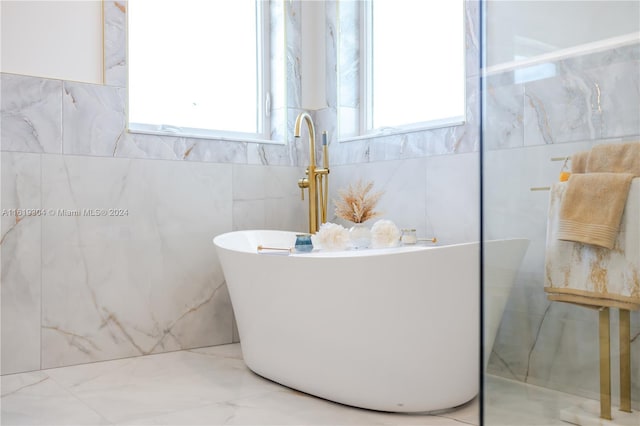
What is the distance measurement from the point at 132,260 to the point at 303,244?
89 centimetres

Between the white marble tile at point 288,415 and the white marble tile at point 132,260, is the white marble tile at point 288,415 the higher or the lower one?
the lower one

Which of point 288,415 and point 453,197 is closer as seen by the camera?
point 288,415

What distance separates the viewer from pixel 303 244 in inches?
112

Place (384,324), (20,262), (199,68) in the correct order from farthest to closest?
(199,68) → (20,262) → (384,324)

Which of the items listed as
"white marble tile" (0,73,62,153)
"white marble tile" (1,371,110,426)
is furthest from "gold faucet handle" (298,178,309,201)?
"white marble tile" (1,371,110,426)

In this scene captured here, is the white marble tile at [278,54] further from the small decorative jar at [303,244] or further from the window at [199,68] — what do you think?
Result: the small decorative jar at [303,244]

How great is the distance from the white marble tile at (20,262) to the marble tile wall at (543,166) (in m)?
2.24

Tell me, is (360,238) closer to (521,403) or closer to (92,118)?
(92,118)

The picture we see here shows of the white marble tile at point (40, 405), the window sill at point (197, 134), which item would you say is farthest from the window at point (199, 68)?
the white marble tile at point (40, 405)

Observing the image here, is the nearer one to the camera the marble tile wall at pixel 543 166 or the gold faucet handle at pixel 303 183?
the marble tile wall at pixel 543 166

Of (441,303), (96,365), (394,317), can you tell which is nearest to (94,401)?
(96,365)

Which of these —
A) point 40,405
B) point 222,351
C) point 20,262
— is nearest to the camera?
point 40,405

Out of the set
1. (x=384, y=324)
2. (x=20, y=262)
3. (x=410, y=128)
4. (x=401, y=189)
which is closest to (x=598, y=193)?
(x=384, y=324)

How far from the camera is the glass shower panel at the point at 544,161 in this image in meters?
1.10
